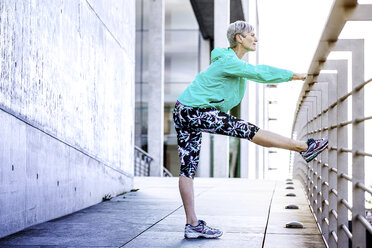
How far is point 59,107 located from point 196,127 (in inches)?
72.4

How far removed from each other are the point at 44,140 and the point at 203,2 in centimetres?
1821

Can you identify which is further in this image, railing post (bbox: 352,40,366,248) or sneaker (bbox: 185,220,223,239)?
sneaker (bbox: 185,220,223,239)

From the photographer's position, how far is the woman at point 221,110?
4227 millimetres

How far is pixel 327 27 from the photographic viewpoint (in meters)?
3.42

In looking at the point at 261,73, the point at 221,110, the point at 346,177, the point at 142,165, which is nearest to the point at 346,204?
the point at 346,177

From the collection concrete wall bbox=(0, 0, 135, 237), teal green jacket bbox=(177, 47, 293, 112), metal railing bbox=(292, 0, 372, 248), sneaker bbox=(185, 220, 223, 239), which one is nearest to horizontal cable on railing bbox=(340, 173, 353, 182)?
metal railing bbox=(292, 0, 372, 248)

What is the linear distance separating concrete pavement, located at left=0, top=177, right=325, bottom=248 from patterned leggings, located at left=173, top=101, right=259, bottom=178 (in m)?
0.63

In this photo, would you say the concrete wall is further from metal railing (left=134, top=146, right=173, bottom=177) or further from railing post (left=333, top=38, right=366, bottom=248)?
metal railing (left=134, top=146, right=173, bottom=177)

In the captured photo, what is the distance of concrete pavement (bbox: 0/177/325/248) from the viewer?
14.3 feet

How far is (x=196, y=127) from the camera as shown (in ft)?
14.7

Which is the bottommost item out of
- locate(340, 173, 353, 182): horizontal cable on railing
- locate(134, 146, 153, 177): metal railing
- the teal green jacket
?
locate(134, 146, 153, 177): metal railing

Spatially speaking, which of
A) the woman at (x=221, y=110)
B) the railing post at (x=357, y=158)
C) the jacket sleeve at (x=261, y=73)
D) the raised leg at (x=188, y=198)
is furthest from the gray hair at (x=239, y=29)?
the railing post at (x=357, y=158)

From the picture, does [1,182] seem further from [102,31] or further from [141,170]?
[141,170]

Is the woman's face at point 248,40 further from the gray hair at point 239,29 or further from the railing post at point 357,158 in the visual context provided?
the railing post at point 357,158
